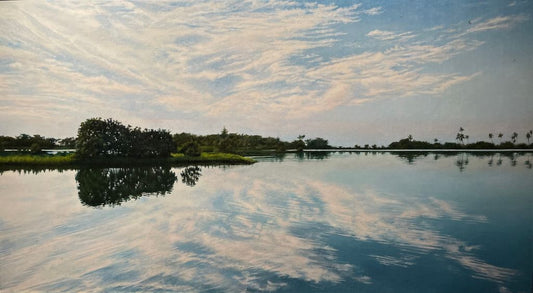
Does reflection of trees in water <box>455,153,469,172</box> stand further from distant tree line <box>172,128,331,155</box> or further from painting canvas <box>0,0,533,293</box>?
distant tree line <box>172,128,331,155</box>

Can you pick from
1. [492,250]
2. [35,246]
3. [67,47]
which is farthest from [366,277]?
[67,47]

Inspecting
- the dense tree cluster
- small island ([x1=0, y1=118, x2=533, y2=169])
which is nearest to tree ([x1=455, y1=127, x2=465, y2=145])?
small island ([x1=0, y1=118, x2=533, y2=169])

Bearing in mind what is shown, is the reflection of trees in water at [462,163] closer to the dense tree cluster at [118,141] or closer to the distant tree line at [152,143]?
the distant tree line at [152,143]

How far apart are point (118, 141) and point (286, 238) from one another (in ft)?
39.7

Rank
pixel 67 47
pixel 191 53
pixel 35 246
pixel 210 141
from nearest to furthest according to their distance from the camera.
→ 1. pixel 35 246
2. pixel 67 47
3. pixel 191 53
4. pixel 210 141

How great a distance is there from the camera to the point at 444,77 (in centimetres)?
503

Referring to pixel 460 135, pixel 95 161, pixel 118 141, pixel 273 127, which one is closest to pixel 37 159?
pixel 95 161

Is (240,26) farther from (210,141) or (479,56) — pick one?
(210,141)

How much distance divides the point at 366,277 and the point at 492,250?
5.65 feet

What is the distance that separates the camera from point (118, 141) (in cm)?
1410

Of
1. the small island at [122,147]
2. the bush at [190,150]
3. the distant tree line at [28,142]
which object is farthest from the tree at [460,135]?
the bush at [190,150]

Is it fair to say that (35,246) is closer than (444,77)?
Yes

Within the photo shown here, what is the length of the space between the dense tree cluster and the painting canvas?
4.36 metres

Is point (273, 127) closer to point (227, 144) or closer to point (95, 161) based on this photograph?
point (95, 161)
